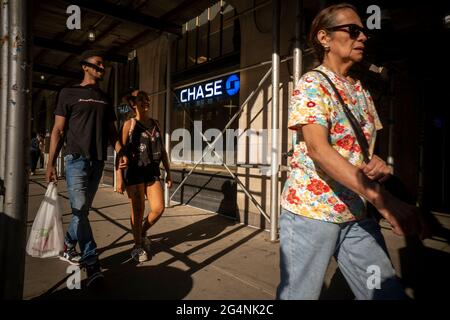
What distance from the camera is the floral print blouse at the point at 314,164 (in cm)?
136

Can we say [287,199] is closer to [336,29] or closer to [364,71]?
[336,29]

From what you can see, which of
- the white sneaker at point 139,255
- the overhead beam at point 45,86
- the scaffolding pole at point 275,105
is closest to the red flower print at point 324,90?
the white sneaker at point 139,255

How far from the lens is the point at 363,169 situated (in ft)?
4.00

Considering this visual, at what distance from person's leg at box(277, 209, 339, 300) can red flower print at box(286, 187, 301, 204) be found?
0.07 metres

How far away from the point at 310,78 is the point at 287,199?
0.59 m

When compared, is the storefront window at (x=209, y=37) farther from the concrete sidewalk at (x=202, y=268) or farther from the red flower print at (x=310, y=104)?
the red flower print at (x=310, y=104)

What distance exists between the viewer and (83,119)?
2.95m

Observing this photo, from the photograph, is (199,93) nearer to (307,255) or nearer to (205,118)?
(205,118)

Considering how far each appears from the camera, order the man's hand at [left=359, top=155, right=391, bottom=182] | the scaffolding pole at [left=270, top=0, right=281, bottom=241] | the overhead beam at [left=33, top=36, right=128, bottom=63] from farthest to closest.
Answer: the overhead beam at [left=33, top=36, right=128, bottom=63]
the scaffolding pole at [left=270, top=0, right=281, bottom=241]
the man's hand at [left=359, top=155, right=391, bottom=182]

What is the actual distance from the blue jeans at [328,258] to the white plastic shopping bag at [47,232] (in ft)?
6.53

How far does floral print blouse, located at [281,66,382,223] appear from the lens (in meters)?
1.36

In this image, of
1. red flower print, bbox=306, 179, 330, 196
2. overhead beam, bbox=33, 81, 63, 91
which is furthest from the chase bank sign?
overhead beam, bbox=33, 81, 63, 91

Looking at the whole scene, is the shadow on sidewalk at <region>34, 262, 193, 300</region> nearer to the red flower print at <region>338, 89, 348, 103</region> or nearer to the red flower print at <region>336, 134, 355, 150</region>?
the red flower print at <region>336, 134, 355, 150</region>
